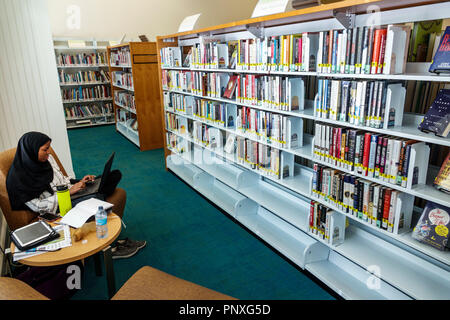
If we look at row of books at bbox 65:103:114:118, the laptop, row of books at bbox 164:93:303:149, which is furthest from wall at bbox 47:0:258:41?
the laptop

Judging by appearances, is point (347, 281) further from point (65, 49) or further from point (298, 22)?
point (65, 49)

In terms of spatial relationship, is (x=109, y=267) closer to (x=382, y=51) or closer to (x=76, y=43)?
(x=382, y=51)

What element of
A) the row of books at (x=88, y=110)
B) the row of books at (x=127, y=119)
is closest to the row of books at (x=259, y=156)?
the row of books at (x=127, y=119)

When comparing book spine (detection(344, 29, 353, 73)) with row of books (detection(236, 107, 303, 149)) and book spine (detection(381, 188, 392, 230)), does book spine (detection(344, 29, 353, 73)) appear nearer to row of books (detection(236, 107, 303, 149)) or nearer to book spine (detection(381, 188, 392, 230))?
row of books (detection(236, 107, 303, 149))

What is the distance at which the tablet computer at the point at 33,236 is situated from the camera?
1887mm

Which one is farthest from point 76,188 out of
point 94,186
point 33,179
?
point 33,179

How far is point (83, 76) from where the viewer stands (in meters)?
8.33

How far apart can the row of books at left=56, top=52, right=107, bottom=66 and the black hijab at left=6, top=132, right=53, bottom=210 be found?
640 centimetres

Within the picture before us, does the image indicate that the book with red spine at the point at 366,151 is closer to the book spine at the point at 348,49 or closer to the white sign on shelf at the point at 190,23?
the book spine at the point at 348,49

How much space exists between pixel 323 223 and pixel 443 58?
1.38 m

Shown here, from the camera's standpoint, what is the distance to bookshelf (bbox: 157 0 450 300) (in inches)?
76.5
